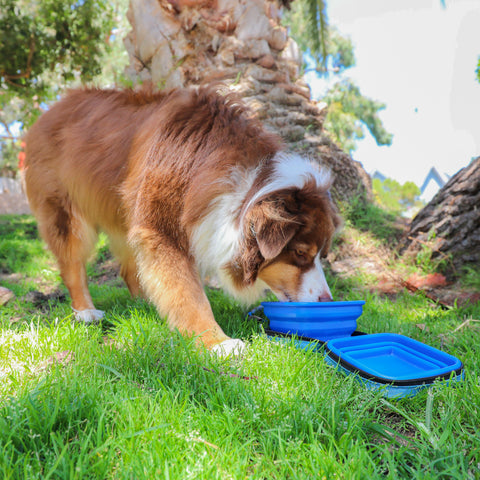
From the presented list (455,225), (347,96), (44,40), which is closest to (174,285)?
(455,225)

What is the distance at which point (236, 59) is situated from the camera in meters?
5.53

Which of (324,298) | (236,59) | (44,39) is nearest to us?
(324,298)

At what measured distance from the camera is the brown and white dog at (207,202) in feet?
8.41

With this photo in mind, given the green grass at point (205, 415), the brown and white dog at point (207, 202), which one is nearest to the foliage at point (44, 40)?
the brown and white dog at point (207, 202)

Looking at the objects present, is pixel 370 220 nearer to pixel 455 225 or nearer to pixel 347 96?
pixel 455 225

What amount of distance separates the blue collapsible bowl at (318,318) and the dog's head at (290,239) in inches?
9.1

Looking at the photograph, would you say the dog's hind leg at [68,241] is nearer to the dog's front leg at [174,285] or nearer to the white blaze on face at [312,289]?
the dog's front leg at [174,285]

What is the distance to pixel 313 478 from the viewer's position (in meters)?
1.31

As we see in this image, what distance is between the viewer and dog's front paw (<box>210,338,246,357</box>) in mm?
2283

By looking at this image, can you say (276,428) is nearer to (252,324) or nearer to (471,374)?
(471,374)

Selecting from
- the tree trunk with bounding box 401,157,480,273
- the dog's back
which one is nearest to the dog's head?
A: the dog's back

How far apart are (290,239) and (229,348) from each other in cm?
79

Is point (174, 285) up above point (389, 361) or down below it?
above

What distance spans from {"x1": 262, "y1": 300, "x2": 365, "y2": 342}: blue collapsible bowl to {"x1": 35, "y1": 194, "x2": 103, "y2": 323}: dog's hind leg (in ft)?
6.13
